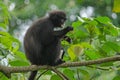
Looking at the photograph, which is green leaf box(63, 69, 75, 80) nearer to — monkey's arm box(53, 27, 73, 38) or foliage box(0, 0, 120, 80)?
foliage box(0, 0, 120, 80)

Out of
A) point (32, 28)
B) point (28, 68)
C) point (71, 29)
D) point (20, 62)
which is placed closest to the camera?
point (28, 68)

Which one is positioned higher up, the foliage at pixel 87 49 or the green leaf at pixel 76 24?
the green leaf at pixel 76 24

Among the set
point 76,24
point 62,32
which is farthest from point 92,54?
Result: point 62,32

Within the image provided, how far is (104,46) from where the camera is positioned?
354cm

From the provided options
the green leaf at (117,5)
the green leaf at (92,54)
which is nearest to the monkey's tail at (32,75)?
the green leaf at (92,54)

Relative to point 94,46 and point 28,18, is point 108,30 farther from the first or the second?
point 28,18

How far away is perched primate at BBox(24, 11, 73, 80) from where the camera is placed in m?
4.21

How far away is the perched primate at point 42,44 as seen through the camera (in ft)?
13.8

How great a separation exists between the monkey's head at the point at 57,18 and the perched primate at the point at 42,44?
165mm

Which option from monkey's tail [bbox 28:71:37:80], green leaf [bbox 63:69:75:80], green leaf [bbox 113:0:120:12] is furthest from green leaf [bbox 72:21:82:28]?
green leaf [bbox 113:0:120:12]

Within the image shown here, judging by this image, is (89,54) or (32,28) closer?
(89,54)

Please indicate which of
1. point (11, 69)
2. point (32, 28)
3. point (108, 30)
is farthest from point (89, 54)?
point (32, 28)

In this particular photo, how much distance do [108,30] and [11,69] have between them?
0.97 meters

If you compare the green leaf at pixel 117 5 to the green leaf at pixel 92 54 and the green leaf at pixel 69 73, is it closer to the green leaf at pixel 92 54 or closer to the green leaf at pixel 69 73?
the green leaf at pixel 92 54
